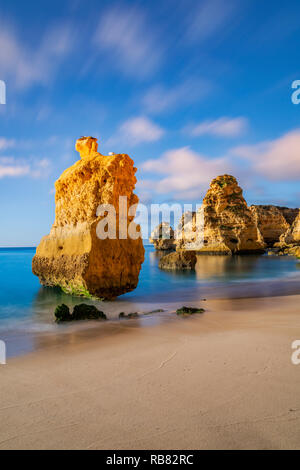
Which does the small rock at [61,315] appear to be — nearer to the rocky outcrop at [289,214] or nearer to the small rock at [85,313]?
the small rock at [85,313]

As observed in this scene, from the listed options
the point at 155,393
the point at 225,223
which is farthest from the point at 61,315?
the point at 225,223

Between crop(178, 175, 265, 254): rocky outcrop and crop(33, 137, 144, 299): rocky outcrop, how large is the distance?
40.8m

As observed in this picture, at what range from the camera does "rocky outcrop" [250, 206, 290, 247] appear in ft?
211

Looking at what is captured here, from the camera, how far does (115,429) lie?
2148mm

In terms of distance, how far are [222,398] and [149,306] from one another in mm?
5895

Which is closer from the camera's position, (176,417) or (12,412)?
(176,417)

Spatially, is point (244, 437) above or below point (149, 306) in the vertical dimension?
Answer: above

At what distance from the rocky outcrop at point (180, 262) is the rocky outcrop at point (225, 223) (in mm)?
27006

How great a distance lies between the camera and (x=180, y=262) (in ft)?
74.3

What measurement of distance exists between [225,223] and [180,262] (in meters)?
30.3

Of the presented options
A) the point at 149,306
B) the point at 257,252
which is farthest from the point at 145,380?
the point at 257,252

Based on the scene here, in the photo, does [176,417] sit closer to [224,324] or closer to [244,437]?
[244,437]

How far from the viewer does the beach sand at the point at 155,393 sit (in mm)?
2045

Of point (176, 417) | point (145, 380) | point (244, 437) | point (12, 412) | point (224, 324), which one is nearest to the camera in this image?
point (244, 437)
